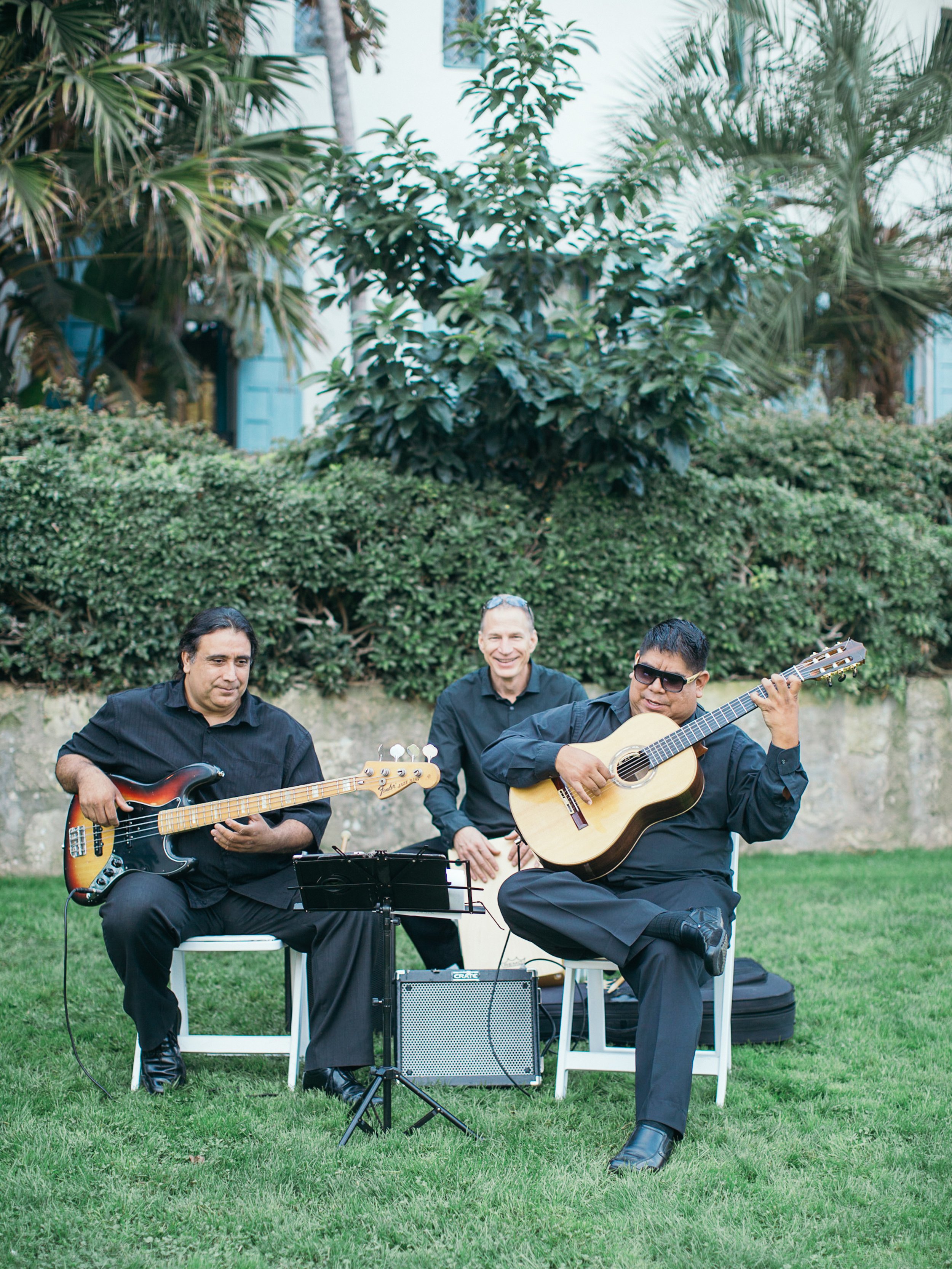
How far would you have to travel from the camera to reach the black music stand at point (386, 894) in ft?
10.3

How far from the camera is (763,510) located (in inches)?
288

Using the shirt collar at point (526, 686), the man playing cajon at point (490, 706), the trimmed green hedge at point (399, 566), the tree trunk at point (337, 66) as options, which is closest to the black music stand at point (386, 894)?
the man playing cajon at point (490, 706)

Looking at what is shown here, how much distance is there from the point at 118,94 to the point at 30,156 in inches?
28.9

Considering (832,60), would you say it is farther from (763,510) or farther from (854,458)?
(763,510)

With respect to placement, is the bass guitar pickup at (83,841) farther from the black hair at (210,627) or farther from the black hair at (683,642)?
the black hair at (683,642)

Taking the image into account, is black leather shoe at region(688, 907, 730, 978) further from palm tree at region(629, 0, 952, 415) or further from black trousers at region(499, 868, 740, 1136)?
palm tree at region(629, 0, 952, 415)

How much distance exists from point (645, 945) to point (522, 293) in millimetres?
4595

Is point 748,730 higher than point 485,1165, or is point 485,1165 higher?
point 748,730

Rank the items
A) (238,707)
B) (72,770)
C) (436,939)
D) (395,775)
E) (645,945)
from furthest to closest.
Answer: (436,939) → (238,707) → (72,770) → (395,775) → (645,945)

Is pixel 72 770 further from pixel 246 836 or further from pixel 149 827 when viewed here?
pixel 246 836

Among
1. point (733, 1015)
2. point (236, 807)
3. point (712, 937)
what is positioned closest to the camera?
point (712, 937)

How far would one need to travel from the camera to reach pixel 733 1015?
4.04 metres

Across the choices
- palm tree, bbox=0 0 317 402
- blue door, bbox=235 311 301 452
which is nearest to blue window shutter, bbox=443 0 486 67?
palm tree, bbox=0 0 317 402

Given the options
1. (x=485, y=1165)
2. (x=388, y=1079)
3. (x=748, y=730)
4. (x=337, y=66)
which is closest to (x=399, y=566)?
(x=748, y=730)
